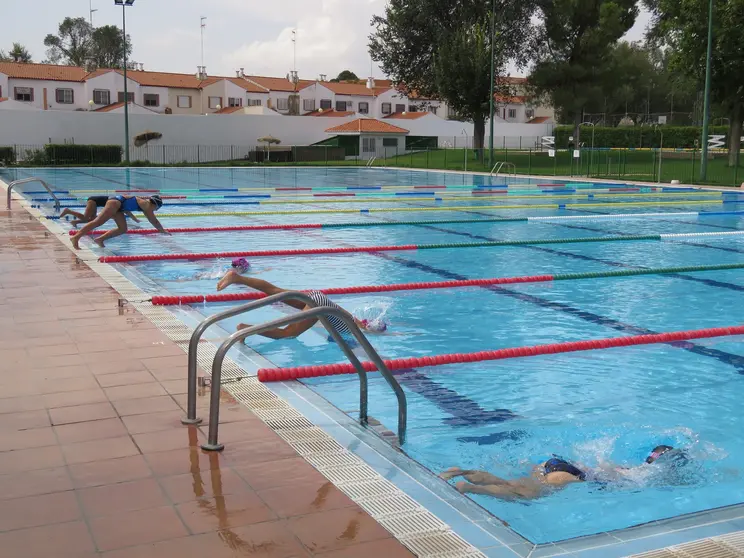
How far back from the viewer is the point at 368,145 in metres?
53.3

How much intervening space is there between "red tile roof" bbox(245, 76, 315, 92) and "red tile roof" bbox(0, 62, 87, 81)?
1467 centimetres

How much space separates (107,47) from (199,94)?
23989 mm

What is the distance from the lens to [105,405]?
15.3 feet

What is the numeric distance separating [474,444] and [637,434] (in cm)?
104

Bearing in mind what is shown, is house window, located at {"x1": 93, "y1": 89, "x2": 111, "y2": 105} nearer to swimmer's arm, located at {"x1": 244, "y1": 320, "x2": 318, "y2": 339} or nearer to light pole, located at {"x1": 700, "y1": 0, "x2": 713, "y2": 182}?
light pole, located at {"x1": 700, "y1": 0, "x2": 713, "y2": 182}

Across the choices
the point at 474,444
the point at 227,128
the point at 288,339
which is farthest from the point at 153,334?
the point at 227,128

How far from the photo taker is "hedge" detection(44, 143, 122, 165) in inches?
1615

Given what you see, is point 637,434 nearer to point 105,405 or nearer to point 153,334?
point 105,405

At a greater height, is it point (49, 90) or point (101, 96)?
point (49, 90)

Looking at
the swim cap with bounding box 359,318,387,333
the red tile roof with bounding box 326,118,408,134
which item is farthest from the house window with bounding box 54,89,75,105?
the swim cap with bounding box 359,318,387,333

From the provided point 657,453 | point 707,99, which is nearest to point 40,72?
point 707,99

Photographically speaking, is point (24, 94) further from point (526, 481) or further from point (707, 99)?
point (526, 481)

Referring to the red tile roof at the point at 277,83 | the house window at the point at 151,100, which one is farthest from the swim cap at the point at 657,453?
the red tile roof at the point at 277,83

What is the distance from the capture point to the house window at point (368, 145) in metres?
53.1
